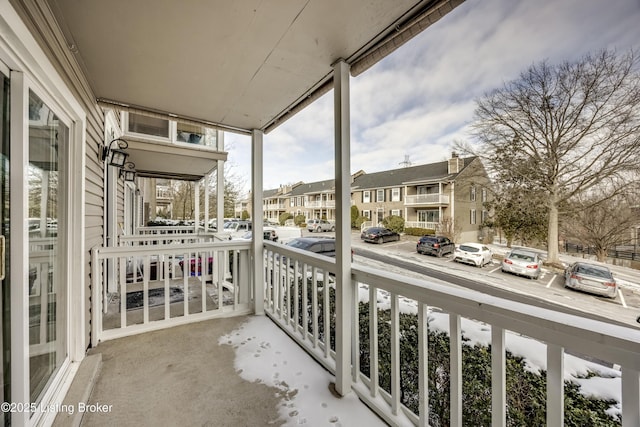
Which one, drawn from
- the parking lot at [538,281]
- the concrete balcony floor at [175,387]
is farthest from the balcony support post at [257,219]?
the parking lot at [538,281]

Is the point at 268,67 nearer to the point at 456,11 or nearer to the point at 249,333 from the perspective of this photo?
the point at 456,11

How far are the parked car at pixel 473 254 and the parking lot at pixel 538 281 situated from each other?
0.07ft

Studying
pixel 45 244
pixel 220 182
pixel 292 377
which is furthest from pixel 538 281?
pixel 220 182

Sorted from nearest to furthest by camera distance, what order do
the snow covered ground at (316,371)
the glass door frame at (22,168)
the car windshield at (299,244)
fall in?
the snow covered ground at (316,371), the glass door frame at (22,168), the car windshield at (299,244)

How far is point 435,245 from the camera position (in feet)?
4.89

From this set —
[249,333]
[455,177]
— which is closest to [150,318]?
[249,333]

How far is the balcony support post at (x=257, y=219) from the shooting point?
10.5 ft

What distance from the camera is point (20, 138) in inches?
46.4

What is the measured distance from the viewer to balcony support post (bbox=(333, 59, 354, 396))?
5.92 ft

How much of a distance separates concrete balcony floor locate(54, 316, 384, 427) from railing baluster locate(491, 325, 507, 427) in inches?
29.5

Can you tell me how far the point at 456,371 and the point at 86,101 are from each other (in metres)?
3.26

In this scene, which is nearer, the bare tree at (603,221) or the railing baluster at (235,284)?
the bare tree at (603,221)

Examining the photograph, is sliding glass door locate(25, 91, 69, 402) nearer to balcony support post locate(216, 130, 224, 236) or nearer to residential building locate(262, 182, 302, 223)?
residential building locate(262, 182, 302, 223)

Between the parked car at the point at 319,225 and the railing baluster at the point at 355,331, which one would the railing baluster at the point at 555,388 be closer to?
the railing baluster at the point at 355,331
